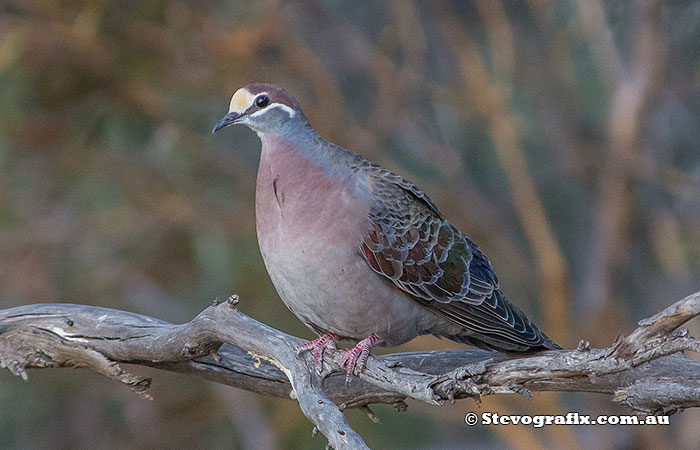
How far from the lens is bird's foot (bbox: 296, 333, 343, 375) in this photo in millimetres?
2661

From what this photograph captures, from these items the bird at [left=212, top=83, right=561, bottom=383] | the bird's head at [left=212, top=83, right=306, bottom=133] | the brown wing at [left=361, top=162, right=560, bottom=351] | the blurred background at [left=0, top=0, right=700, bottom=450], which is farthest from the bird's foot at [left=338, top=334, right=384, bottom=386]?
the blurred background at [left=0, top=0, right=700, bottom=450]

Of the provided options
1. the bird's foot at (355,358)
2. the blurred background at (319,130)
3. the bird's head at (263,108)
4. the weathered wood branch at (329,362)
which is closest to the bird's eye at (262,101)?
the bird's head at (263,108)

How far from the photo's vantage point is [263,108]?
3039mm

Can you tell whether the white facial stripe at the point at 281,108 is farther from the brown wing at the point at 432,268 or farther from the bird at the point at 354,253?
the brown wing at the point at 432,268

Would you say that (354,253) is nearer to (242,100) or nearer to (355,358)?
(355,358)

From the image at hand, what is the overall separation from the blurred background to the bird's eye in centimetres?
281

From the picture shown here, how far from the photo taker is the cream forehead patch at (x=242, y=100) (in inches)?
119

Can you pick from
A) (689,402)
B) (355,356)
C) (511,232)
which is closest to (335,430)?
(355,356)

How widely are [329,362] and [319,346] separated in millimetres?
61

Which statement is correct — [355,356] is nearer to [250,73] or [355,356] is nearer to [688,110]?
[250,73]

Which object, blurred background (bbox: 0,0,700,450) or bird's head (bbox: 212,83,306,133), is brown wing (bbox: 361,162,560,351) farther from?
blurred background (bbox: 0,0,700,450)

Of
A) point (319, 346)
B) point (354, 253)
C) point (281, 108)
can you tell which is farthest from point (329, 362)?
point (281, 108)

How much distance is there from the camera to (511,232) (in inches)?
281

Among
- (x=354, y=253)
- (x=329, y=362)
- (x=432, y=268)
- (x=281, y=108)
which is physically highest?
(x=281, y=108)
